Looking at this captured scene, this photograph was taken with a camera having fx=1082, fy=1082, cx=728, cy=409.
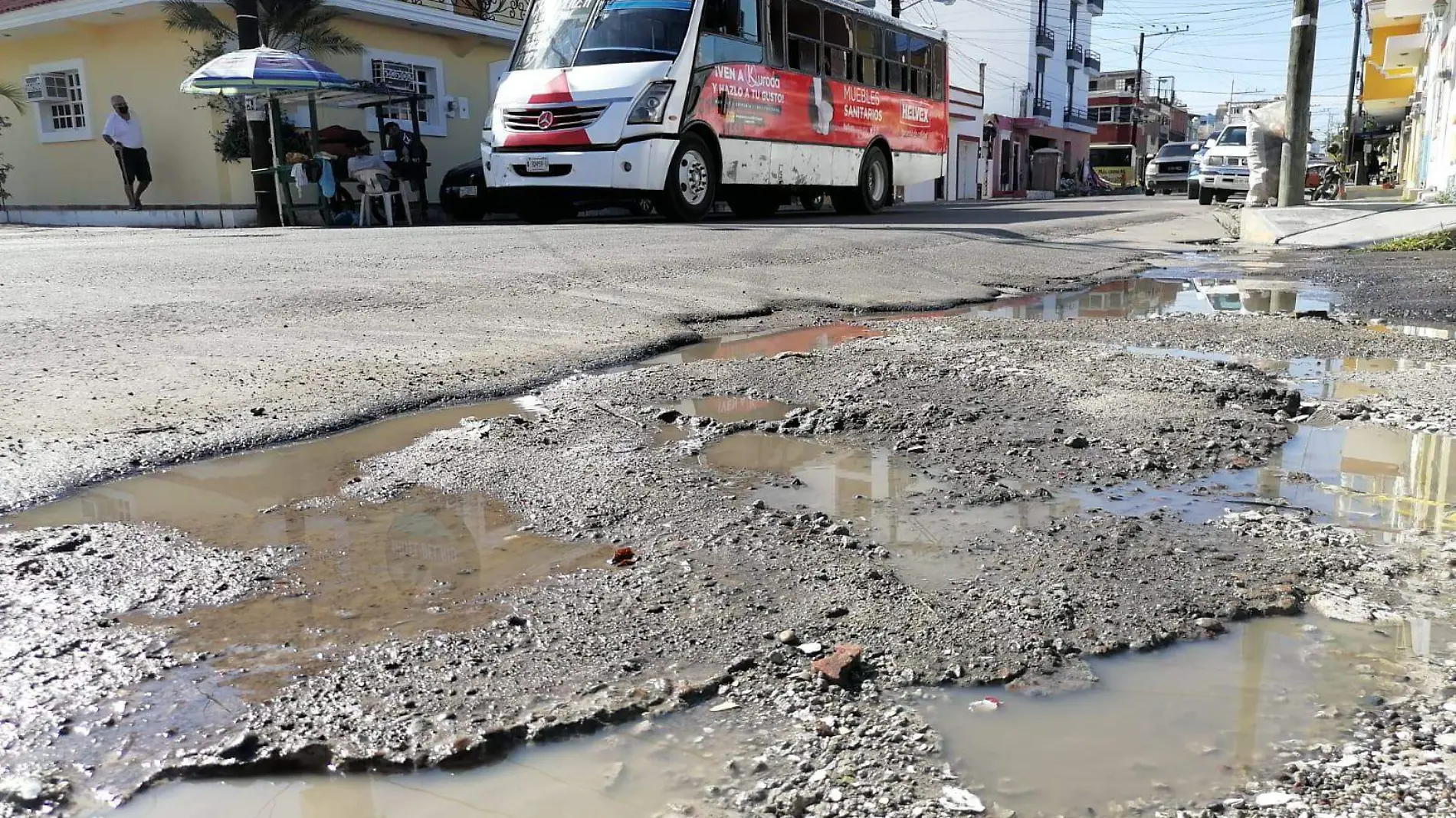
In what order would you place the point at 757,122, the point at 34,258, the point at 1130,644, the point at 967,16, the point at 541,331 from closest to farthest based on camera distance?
1. the point at 1130,644
2. the point at 541,331
3. the point at 34,258
4. the point at 757,122
5. the point at 967,16

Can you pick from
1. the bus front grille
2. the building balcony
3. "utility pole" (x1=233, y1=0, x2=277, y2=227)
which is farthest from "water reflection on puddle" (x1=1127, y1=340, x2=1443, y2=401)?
the building balcony

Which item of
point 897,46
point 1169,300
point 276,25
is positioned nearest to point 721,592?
point 1169,300

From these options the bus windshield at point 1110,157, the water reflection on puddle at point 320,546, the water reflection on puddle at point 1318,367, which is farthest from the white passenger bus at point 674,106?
the bus windshield at point 1110,157

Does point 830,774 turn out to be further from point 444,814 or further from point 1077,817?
point 444,814

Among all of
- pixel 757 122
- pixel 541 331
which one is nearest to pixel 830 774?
pixel 541 331

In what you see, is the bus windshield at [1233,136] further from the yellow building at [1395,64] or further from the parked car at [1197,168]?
the yellow building at [1395,64]

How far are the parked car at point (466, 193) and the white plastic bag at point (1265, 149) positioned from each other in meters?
9.67

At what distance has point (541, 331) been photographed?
4801 millimetres

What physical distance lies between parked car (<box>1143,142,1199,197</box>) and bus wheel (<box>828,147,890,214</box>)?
1745cm

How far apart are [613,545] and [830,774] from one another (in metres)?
0.95

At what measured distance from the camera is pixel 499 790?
1433 mm

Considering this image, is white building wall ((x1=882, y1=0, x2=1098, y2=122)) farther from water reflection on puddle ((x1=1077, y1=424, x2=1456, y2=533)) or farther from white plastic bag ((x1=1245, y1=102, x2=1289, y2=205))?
water reflection on puddle ((x1=1077, y1=424, x2=1456, y2=533))

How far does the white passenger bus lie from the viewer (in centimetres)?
1174

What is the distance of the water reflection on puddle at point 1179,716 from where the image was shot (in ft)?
4.72
